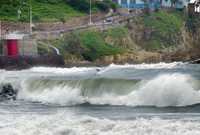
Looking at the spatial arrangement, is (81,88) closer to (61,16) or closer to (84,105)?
(84,105)

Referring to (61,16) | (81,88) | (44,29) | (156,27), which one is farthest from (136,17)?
(81,88)

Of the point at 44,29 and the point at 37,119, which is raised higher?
the point at 37,119

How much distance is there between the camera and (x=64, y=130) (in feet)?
65.6

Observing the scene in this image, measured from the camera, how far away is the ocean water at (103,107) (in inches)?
789

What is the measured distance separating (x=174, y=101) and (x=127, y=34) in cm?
8913

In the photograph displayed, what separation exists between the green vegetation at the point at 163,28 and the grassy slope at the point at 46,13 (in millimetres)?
14821

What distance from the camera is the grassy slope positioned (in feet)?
345

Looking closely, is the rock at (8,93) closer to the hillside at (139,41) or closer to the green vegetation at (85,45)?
the hillside at (139,41)

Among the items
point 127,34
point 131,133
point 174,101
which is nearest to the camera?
point 131,133

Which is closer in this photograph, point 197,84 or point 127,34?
point 197,84

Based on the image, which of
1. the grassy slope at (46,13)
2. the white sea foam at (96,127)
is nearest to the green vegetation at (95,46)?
the grassy slope at (46,13)

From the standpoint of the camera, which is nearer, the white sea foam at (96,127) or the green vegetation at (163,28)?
the white sea foam at (96,127)

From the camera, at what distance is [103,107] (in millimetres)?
29000

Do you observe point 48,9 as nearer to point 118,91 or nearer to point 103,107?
point 118,91
